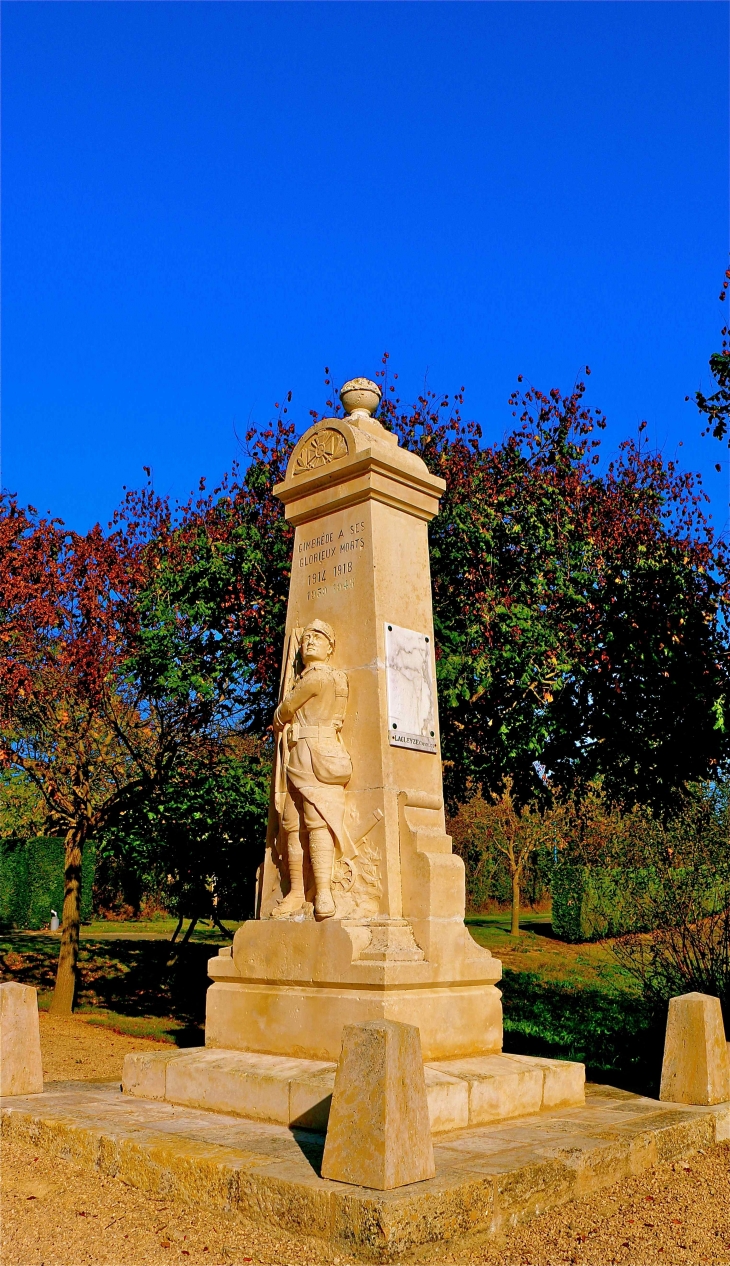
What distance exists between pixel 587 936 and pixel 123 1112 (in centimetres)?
2213

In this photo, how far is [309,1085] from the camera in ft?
18.8

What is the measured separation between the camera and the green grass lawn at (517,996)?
10.6 metres

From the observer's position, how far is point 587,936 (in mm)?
26828

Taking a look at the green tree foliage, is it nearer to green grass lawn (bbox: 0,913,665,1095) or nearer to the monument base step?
green grass lawn (bbox: 0,913,665,1095)

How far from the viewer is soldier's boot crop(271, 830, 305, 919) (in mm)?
6797

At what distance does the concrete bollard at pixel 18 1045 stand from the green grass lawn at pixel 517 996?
434 cm

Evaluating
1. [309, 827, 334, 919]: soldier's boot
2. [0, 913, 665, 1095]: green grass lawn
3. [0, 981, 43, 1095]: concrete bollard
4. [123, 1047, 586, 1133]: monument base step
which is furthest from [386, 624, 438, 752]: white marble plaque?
[0, 913, 665, 1095]: green grass lawn

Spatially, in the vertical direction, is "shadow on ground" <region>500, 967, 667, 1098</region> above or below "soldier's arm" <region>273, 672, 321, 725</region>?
Answer: below

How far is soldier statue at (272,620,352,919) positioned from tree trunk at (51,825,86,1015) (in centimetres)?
883

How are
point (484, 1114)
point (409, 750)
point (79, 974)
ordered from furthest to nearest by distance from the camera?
point (79, 974), point (409, 750), point (484, 1114)

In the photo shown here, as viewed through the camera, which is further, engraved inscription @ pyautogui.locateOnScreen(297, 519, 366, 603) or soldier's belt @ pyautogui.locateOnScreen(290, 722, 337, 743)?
engraved inscription @ pyautogui.locateOnScreen(297, 519, 366, 603)

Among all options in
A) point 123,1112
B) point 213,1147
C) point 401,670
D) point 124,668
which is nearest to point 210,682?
point 124,668

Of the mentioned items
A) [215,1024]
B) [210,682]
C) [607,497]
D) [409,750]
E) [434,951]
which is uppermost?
[607,497]

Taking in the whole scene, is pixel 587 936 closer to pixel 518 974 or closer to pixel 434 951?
pixel 518 974
